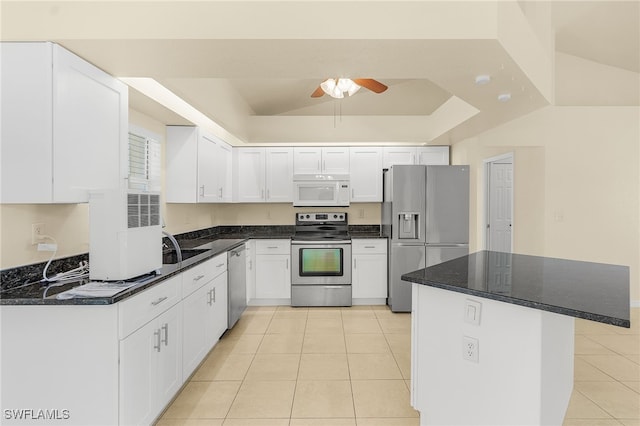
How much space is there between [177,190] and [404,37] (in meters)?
2.64

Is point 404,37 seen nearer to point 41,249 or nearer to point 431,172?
point 41,249

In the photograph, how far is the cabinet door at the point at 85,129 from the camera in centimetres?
180

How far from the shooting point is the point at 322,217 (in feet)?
17.0

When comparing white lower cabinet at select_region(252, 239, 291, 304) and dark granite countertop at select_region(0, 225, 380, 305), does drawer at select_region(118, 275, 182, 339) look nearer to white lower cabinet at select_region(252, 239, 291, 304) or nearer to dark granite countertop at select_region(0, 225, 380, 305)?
dark granite countertop at select_region(0, 225, 380, 305)

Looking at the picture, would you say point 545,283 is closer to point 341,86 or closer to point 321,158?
point 341,86

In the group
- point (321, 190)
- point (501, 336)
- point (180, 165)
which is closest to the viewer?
point (501, 336)

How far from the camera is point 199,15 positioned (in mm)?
1811

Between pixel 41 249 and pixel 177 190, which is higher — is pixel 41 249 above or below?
below

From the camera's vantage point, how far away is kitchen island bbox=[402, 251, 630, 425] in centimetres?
156

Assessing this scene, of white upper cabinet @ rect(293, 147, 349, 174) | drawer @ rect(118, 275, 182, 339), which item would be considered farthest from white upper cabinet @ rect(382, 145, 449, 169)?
drawer @ rect(118, 275, 182, 339)

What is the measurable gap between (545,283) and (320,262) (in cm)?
301

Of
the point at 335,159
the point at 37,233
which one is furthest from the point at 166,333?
the point at 335,159

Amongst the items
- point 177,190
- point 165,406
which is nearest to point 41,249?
point 165,406

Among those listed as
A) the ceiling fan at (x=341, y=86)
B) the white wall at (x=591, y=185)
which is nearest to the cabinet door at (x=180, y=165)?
the ceiling fan at (x=341, y=86)
